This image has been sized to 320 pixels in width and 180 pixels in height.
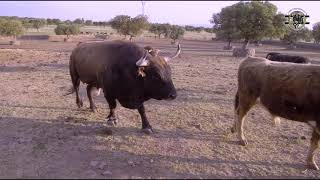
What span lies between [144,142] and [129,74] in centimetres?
141

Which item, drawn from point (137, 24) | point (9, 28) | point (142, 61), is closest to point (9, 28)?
point (9, 28)

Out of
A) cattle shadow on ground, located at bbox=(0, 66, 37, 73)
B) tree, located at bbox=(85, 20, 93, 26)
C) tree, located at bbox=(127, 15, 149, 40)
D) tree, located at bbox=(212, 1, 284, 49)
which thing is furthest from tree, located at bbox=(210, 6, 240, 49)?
tree, located at bbox=(85, 20, 93, 26)

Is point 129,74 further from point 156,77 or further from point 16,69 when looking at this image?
point 16,69

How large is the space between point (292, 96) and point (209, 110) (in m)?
3.61

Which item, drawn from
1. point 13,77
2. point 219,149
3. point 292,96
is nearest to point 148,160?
point 219,149

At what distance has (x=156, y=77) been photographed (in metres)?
7.47

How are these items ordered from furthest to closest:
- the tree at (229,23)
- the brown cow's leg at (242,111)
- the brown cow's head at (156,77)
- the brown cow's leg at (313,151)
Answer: the tree at (229,23), the brown cow's head at (156,77), the brown cow's leg at (242,111), the brown cow's leg at (313,151)

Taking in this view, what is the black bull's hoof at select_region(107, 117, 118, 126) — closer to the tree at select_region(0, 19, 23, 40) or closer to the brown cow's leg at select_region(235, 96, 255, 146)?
the brown cow's leg at select_region(235, 96, 255, 146)

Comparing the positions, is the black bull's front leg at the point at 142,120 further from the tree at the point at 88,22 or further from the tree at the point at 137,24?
the tree at the point at 88,22

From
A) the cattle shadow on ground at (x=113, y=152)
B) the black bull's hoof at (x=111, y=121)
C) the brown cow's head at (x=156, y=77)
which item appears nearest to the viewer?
the cattle shadow on ground at (x=113, y=152)

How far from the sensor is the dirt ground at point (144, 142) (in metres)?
6.16

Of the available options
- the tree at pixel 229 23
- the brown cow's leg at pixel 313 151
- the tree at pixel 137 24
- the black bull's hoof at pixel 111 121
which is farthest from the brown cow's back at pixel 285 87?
the tree at pixel 137 24

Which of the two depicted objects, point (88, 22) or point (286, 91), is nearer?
point (286, 91)

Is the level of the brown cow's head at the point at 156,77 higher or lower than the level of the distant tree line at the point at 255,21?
lower
